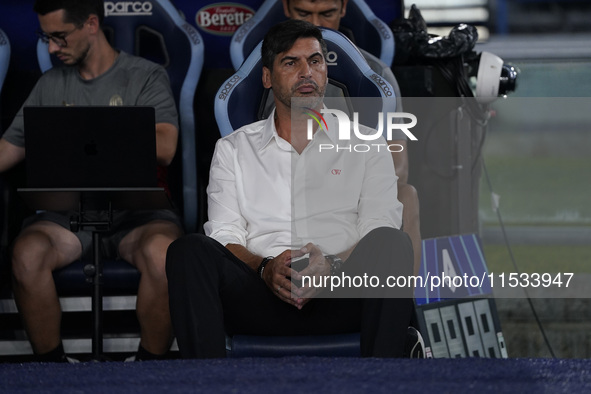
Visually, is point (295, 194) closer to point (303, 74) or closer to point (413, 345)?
point (303, 74)

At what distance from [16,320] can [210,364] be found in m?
1.55

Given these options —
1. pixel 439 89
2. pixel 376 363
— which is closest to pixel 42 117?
pixel 376 363

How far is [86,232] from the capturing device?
243 centimetres

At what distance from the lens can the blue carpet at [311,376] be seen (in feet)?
3.23

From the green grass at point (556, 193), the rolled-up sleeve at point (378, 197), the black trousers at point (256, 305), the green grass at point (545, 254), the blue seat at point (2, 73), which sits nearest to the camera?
the black trousers at point (256, 305)

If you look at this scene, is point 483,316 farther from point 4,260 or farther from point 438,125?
point 4,260

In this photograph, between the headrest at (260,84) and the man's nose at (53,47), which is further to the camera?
the man's nose at (53,47)

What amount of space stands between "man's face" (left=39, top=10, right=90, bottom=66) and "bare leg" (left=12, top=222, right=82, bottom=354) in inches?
24.1

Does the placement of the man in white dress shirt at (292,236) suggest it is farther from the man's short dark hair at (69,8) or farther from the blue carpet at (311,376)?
the man's short dark hair at (69,8)

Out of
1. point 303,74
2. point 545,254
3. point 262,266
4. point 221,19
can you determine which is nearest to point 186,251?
point 262,266

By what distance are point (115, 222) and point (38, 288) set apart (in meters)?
0.32

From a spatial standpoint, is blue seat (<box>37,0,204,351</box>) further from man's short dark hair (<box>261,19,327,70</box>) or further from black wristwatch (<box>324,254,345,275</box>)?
black wristwatch (<box>324,254,345,275</box>)

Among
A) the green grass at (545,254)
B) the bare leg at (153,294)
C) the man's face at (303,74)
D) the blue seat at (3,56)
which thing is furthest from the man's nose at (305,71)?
the green grass at (545,254)

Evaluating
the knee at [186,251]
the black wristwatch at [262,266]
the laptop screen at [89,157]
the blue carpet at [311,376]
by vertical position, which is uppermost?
the laptop screen at [89,157]
